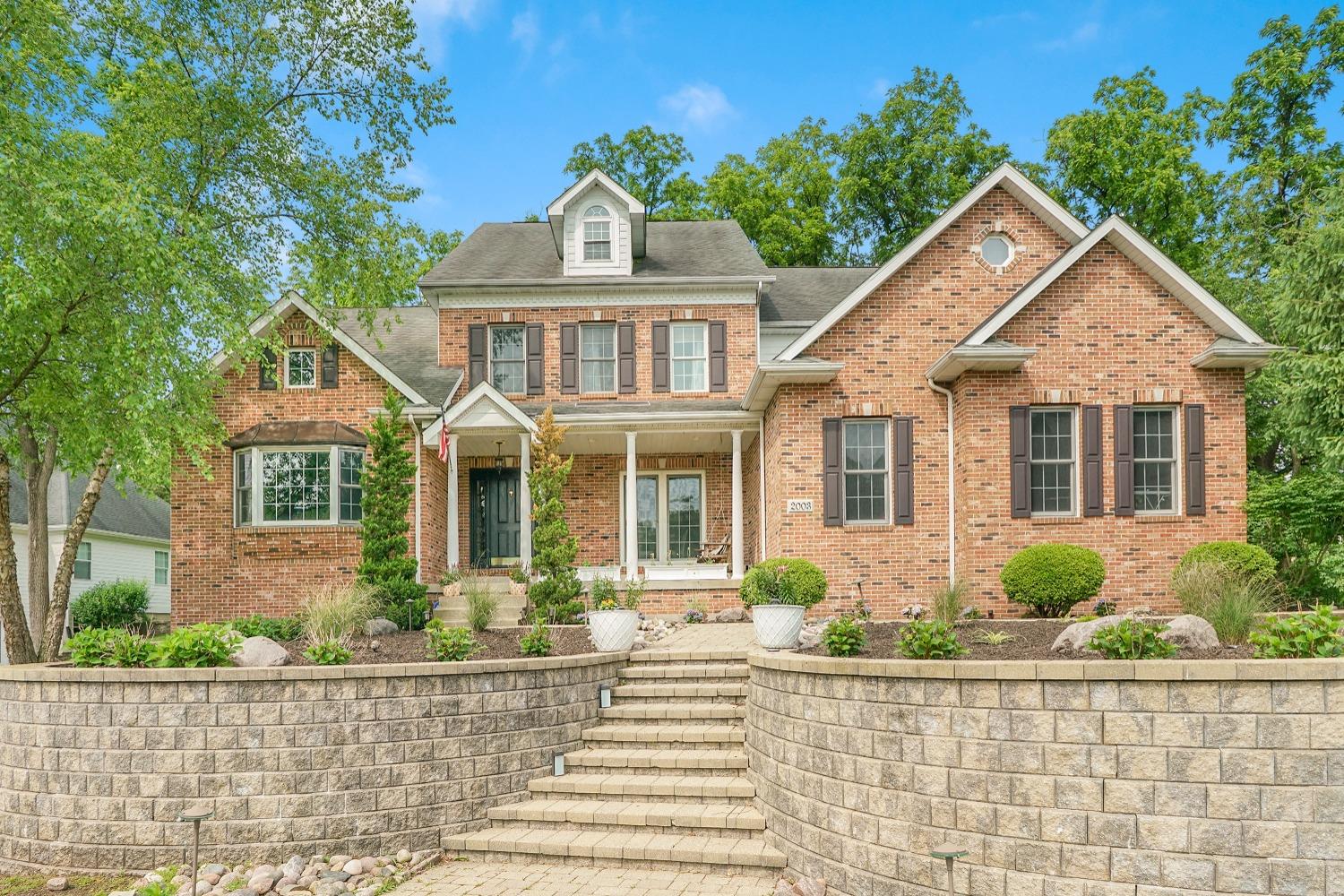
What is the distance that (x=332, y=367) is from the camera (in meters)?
16.0

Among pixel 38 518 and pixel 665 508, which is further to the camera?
pixel 665 508

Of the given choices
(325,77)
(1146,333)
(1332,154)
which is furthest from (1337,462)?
(325,77)

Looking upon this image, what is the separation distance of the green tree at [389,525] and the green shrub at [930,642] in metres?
7.77

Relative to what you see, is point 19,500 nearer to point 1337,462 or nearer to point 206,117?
point 206,117

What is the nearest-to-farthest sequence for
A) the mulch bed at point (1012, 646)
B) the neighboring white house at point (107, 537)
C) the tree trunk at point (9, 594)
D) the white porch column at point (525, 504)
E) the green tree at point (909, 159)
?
the mulch bed at point (1012, 646) → the tree trunk at point (9, 594) → the white porch column at point (525, 504) → the neighboring white house at point (107, 537) → the green tree at point (909, 159)

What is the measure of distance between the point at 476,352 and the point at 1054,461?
34.5ft

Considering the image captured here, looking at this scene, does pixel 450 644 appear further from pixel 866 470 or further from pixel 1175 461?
pixel 1175 461

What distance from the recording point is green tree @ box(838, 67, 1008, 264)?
29.3 metres

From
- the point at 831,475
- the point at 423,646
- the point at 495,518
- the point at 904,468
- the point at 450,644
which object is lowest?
the point at 423,646

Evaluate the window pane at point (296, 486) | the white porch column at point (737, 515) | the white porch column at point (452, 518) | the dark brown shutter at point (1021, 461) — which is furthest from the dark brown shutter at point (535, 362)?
the dark brown shutter at point (1021, 461)

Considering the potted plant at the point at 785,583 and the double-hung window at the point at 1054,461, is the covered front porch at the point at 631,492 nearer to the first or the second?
the potted plant at the point at 785,583

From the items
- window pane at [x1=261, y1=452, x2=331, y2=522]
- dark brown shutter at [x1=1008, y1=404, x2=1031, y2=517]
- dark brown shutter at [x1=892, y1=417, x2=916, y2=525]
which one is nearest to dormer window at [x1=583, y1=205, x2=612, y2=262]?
window pane at [x1=261, y1=452, x2=331, y2=522]

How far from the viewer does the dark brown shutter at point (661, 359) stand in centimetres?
1764

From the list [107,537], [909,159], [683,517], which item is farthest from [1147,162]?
[107,537]
